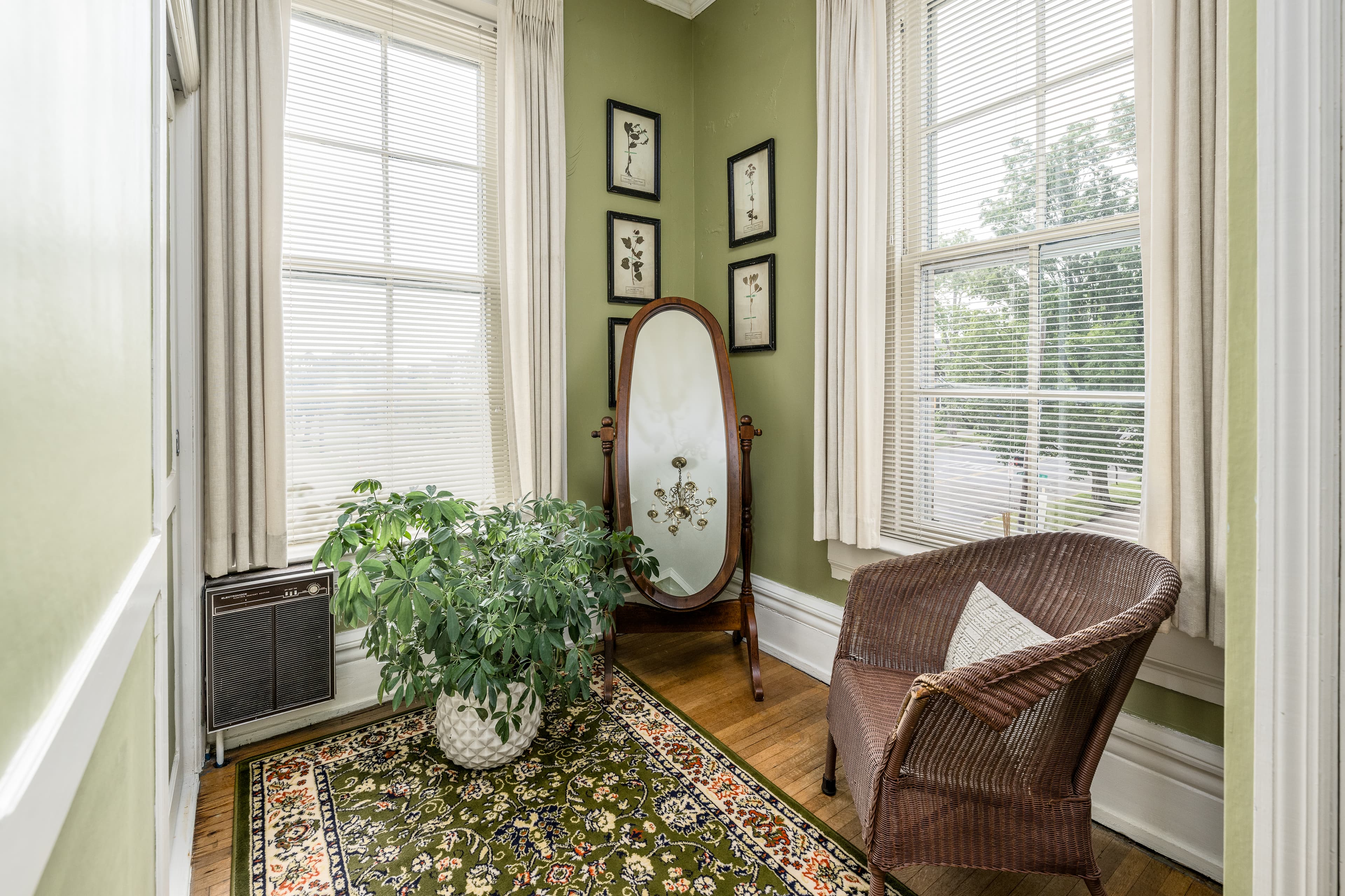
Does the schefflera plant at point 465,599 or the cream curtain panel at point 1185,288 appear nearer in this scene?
the cream curtain panel at point 1185,288

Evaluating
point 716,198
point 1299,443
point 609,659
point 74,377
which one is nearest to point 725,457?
point 609,659

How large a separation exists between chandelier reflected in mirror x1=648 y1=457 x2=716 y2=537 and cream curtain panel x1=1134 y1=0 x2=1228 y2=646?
1.45 metres

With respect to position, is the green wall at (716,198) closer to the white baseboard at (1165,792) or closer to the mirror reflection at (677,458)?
the mirror reflection at (677,458)

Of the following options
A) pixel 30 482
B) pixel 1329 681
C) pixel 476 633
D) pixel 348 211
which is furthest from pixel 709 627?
pixel 30 482

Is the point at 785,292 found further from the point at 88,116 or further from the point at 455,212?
the point at 88,116

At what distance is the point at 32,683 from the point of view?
1.47ft

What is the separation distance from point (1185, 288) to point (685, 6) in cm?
268

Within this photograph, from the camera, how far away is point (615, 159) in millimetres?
2924

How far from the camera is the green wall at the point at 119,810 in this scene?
1.81ft

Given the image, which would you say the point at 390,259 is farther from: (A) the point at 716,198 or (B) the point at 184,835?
(B) the point at 184,835

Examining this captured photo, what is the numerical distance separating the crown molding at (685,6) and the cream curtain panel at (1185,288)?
209 cm

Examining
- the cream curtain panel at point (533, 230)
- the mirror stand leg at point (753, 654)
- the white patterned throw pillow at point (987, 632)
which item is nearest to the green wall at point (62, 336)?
the white patterned throw pillow at point (987, 632)

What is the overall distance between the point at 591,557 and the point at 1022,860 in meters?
1.37

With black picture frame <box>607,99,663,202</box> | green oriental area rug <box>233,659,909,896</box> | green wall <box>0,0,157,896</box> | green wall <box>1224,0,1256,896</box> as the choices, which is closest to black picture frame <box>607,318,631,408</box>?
black picture frame <box>607,99,663,202</box>
